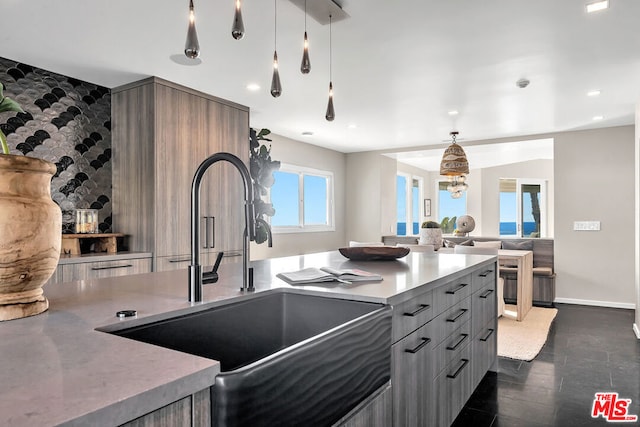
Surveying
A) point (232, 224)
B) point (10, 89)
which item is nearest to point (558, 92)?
point (232, 224)

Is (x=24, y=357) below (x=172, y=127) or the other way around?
below

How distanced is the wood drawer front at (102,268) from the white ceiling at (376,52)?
163 cm

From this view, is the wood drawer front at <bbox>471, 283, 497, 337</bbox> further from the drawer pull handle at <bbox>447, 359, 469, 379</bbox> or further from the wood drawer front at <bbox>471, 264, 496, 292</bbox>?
the drawer pull handle at <bbox>447, 359, 469, 379</bbox>

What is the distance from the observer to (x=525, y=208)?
368 inches

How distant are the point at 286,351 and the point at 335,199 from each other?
6.86 metres

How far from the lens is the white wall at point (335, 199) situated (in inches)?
245

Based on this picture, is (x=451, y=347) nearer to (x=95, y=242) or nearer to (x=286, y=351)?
(x=286, y=351)

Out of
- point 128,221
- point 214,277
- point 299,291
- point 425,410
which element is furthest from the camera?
point 128,221

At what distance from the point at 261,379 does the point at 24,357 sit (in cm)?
44

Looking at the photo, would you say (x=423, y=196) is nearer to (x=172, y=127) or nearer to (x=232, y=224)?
(x=232, y=224)

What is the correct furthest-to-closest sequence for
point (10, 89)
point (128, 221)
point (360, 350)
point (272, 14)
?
point (128, 221) → point (10, 89) → point (272, 14) → point (360, 350)

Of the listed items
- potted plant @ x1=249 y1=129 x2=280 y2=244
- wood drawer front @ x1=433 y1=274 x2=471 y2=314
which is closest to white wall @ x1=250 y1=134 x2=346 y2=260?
potted plant @ x1=249 y1=129 x2=280 y2=244

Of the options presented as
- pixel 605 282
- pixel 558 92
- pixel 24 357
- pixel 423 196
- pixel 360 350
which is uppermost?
pixel 558 92

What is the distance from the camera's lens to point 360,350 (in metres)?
1.13
